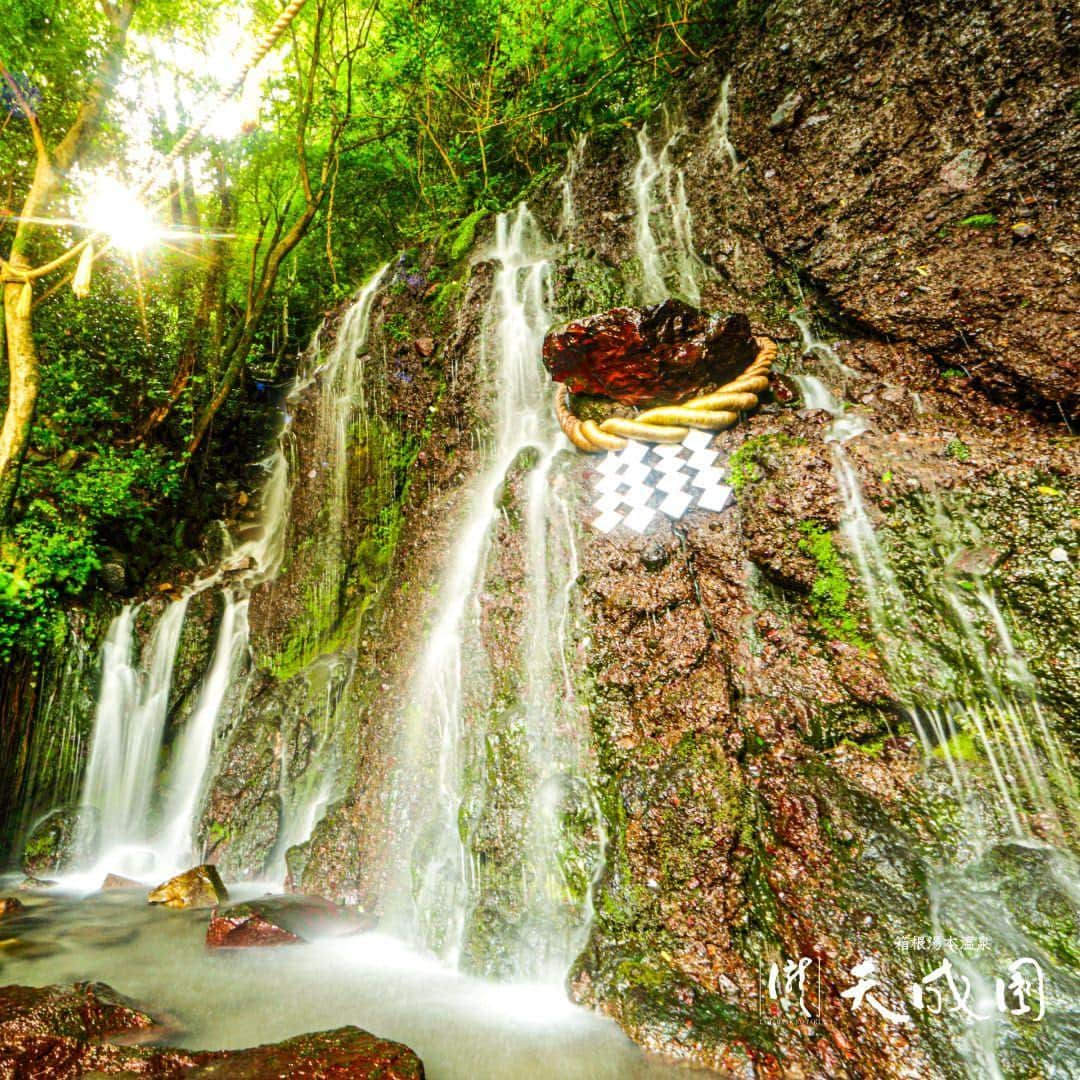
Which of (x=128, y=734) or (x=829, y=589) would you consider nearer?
(x=829, y=589)

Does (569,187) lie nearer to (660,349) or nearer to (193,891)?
(660,349)

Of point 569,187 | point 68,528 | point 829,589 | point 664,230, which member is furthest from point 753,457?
point 68,528

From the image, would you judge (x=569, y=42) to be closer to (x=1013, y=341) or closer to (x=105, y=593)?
(x=1013, y=341)

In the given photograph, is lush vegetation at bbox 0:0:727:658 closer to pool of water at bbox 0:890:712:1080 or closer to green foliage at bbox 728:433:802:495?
pool of water at bbox 0:890:712:1080

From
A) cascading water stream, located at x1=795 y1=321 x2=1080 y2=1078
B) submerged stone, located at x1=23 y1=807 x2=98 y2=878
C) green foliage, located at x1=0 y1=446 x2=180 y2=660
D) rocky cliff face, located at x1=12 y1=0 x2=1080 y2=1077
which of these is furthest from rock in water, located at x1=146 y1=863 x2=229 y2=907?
cascading water stream, located at x1=795 y1=321 x2=1080 y2=1078

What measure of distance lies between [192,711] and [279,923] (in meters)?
4.04

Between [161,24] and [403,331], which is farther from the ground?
[161,24]

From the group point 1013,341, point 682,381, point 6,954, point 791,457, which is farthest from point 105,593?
point 1013,341

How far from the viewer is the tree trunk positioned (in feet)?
19.6

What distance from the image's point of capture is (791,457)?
149 inches

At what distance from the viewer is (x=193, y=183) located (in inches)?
460

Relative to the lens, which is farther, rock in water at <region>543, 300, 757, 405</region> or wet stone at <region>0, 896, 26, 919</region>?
wet stone at <region>0, 896, 26, 919</region>

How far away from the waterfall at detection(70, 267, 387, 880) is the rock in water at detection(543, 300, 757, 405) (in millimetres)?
4011

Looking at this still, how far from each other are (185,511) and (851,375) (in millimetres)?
9736
